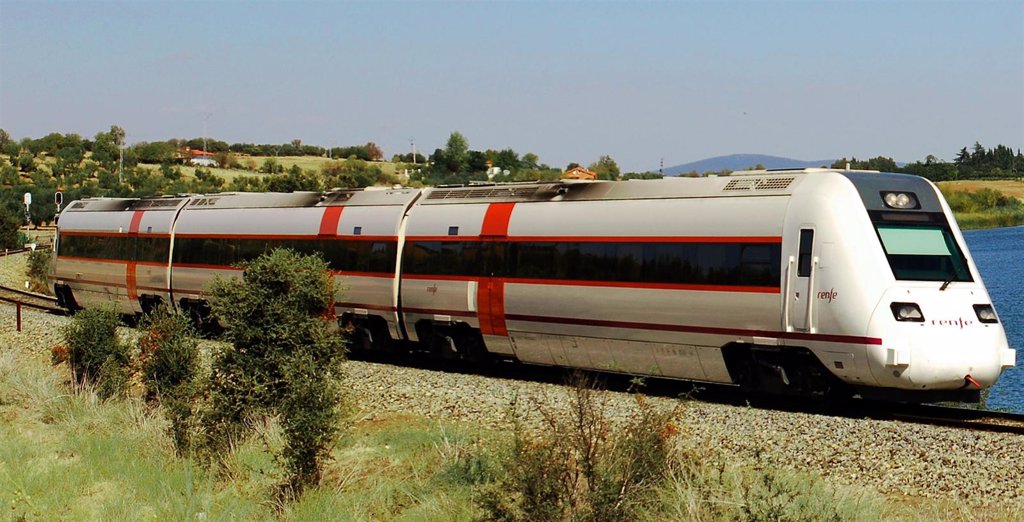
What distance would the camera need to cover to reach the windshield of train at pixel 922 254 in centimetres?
1590

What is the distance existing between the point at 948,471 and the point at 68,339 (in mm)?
16503

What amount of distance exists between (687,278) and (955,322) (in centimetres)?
376

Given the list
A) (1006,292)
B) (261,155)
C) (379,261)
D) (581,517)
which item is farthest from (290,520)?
(261,155)

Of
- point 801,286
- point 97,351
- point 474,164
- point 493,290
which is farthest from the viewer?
point 474,164

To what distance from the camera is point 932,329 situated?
50.5 feet

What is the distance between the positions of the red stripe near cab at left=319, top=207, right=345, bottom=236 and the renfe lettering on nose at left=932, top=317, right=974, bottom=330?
1248 cm

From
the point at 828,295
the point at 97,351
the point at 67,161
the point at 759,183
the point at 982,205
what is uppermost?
the point at 759,183

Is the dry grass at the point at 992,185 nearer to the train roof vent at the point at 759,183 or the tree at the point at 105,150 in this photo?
the tree at the point at 105,150

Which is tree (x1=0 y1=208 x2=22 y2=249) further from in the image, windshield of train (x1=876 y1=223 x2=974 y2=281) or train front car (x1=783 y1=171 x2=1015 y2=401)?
windshield of train (x1=876 y1=223 x2=974 y2=281)

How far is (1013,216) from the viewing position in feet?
346

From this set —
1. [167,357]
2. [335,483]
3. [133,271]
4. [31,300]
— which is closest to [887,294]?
[335,483]

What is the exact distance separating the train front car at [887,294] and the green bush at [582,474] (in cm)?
486

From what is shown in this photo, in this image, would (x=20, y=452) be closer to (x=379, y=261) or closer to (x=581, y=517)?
(x=379, y=261)

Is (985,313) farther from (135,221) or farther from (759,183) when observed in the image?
(135,221)
